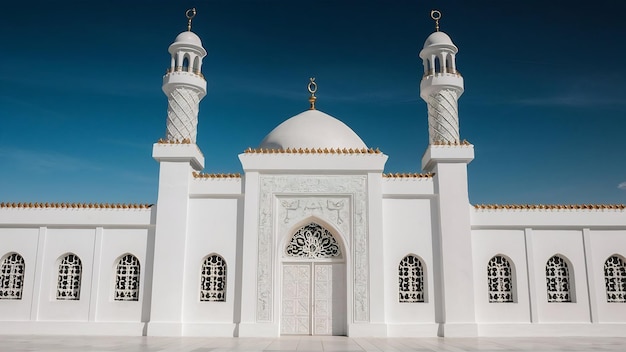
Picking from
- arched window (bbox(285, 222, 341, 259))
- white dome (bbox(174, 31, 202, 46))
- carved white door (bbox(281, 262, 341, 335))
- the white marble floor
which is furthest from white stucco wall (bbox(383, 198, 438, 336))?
white dome (bbox(174, 31, 202, 46))

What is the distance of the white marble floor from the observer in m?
9.84

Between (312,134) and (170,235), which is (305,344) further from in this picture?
(312,134)

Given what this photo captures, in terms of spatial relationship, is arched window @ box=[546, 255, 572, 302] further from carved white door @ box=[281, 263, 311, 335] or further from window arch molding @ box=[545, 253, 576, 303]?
carved white door @ box=[281, 263, 311, 335]

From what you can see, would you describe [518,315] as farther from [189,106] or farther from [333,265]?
[189,106]

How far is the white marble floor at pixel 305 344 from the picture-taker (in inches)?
388

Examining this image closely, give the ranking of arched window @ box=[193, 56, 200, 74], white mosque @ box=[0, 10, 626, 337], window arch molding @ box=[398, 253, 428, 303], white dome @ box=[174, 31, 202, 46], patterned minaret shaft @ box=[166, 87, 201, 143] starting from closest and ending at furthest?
1. white mosque @ box=[0, 10, 626, 337]
2. window arch molding @ box=[398, 253, 428, 303]
3. patterned minaret shaft @ box=[166, 87, 201, 143]
4. white dome @ box=[174, 31, 202, 46]
5. arched window @ box=[193, 56, 200, 74]

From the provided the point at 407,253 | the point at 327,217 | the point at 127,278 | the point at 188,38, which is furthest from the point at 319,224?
the point at 188,38

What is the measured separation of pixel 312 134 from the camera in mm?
Result: 15461

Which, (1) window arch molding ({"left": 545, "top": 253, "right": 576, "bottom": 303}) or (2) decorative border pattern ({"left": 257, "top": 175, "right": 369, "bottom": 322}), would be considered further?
(1) window arch molding ({"left": 545, "top": 253, "right": 576, "bottom": 303})

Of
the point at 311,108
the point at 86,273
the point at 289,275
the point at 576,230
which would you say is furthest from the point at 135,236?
the point at 576,230

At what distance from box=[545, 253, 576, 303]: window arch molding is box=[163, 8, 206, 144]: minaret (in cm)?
1077

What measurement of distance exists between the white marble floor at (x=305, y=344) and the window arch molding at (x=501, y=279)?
1.43 metres

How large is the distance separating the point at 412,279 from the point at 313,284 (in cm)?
270

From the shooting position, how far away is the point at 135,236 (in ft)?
45.9
